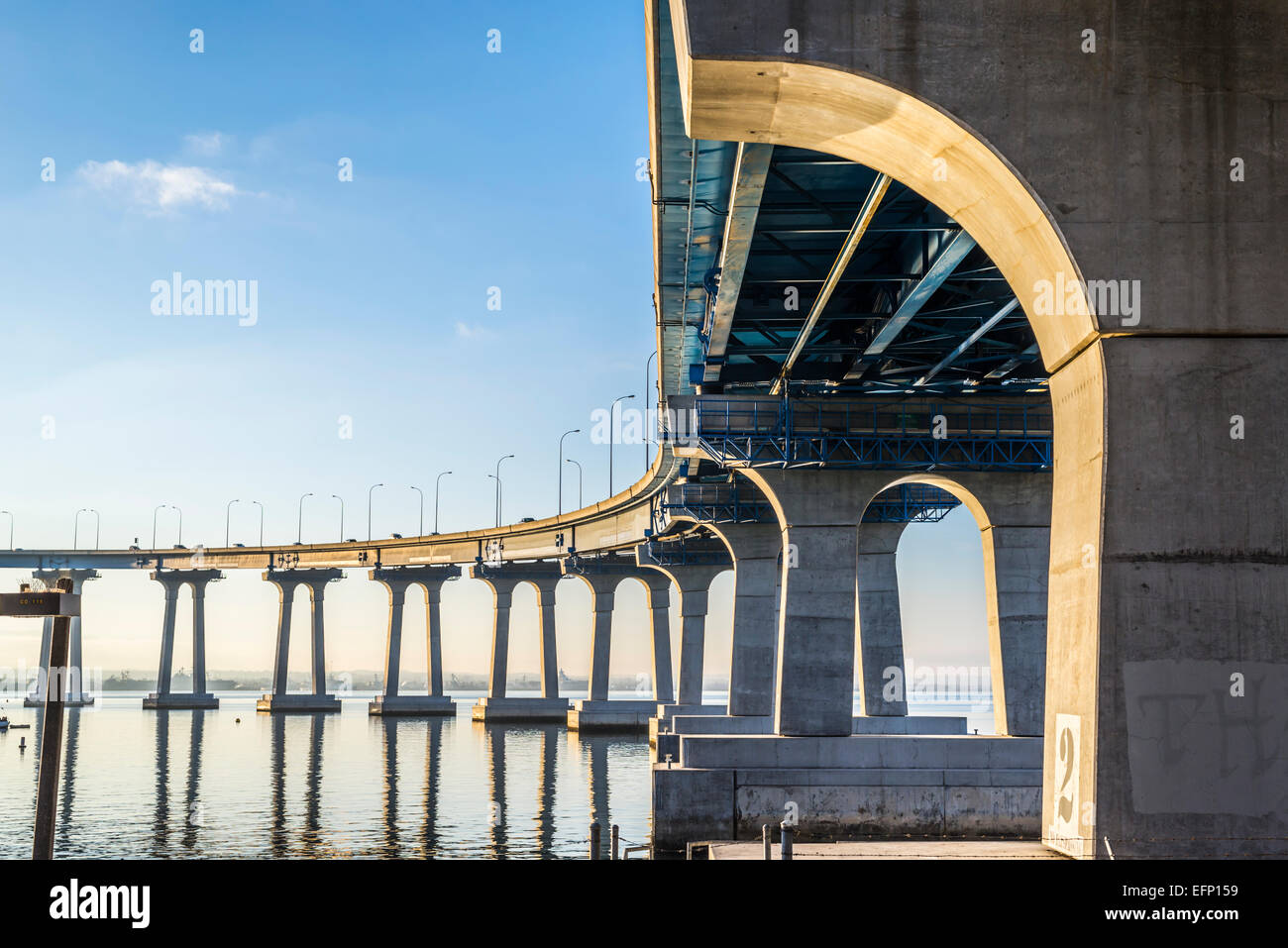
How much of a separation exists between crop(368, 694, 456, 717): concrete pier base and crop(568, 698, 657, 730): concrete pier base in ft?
93.8

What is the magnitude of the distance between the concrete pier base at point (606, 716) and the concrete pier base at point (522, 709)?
13667 mm

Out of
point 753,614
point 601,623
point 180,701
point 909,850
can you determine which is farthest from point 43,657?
point 909,850

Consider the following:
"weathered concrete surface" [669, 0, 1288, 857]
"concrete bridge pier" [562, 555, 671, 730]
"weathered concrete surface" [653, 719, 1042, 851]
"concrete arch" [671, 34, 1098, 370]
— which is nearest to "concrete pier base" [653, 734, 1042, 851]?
"weathered concrete surface" [653, 719, 1042, 851]

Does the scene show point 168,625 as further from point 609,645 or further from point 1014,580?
point 1014,580

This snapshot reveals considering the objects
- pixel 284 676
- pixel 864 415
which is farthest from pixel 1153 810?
pixel 284 676

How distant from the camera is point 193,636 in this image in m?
149

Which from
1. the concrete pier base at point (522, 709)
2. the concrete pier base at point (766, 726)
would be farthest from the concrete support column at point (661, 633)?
the concrete pier base at point (766, 726)

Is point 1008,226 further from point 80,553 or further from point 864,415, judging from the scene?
point 80,553

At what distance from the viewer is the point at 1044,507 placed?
46531 mm

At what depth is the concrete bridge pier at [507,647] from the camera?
122625mm

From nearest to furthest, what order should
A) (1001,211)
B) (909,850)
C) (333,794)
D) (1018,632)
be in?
(1001,211) → (909,850) → (1018,632) → (333,794)

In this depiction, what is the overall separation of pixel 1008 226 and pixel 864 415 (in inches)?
1186

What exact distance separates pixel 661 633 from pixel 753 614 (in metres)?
47.3
